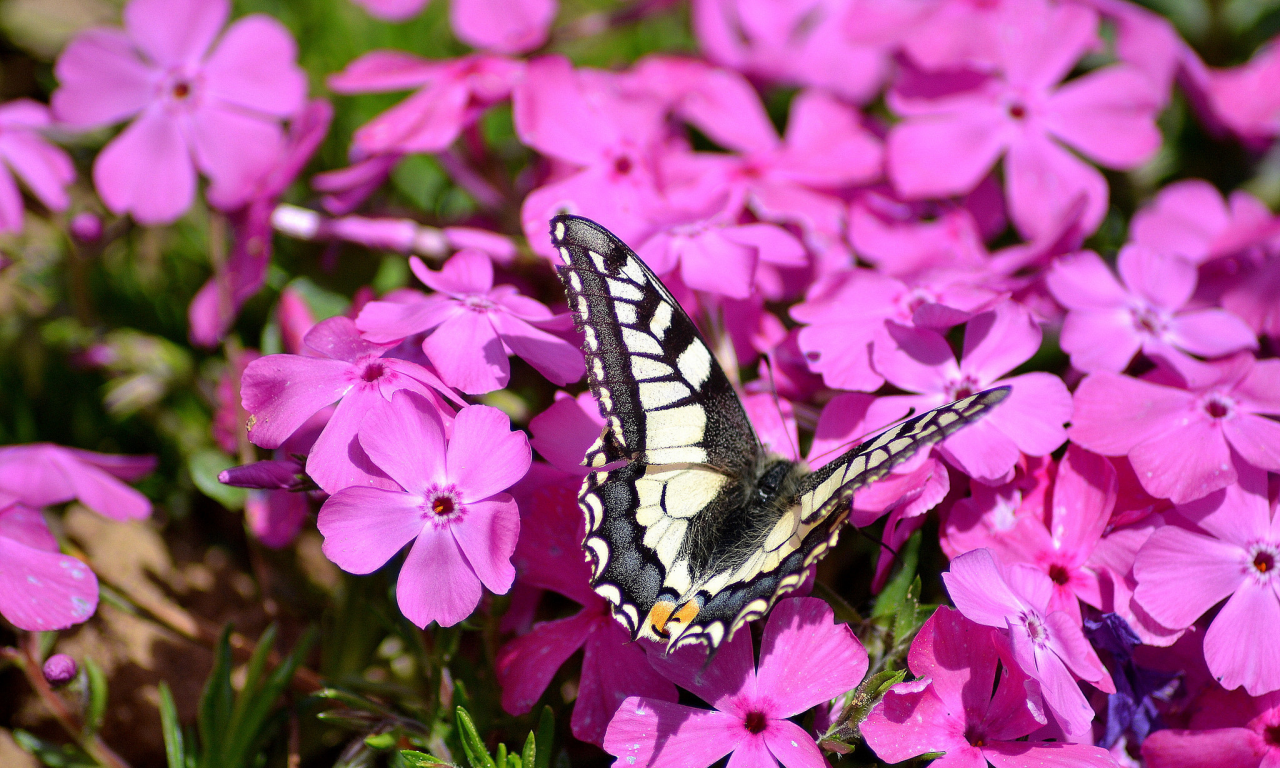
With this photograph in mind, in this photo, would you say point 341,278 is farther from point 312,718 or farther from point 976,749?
point 976,749

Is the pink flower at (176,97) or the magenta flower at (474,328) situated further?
the pink flower at (176,97)

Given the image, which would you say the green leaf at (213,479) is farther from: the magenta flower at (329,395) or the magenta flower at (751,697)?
the magenta flower at (751,697)

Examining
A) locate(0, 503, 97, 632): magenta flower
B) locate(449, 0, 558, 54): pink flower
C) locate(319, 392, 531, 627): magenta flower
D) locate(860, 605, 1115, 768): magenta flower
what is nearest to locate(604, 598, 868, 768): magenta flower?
locate(860, 605, 1115, 768): magenta flower

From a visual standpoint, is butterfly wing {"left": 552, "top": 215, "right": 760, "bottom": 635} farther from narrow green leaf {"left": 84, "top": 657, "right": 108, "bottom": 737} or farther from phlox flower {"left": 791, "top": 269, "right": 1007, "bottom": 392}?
narrow green leaf {"left": 84, "top": 657, "right": 108, "bottom": 737}

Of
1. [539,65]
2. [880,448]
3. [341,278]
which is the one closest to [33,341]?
[341,278]

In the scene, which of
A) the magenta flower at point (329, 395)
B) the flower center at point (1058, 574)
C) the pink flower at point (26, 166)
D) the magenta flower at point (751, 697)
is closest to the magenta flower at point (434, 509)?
the magenta flower at point (329, 395)

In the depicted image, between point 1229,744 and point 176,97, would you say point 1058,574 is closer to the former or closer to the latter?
point 1229,744
